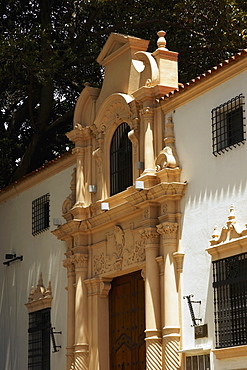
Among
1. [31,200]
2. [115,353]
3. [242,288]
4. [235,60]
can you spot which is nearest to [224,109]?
[235,60]

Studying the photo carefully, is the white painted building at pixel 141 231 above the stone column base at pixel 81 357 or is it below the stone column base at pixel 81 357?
above

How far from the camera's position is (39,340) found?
21.6 metres

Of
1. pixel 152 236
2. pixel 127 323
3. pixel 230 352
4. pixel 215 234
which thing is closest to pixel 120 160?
pixel 152 236

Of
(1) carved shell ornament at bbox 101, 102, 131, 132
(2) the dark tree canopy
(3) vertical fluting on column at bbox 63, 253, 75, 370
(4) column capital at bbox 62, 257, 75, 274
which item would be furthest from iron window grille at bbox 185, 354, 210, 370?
(2) the dark tree canopy

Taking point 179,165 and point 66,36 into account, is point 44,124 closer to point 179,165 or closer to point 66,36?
point 66,36

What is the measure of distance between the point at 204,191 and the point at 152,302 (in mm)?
2521

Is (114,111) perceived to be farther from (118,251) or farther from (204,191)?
(204,191)

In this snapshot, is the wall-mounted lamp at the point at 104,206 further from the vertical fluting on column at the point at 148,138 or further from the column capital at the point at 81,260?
the vertical fluting on column at the point at 148,138

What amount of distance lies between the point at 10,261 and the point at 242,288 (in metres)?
10.2

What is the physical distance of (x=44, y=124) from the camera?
27078 mm

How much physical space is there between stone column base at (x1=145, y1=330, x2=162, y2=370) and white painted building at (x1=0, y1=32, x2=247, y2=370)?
0.06 feet

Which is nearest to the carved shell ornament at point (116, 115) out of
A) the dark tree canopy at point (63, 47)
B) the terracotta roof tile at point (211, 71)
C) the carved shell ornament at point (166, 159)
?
the terracotta roof tile at point (211, 71)

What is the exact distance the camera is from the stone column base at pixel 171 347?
16.1m

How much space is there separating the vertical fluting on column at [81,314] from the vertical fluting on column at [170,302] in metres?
3.11
